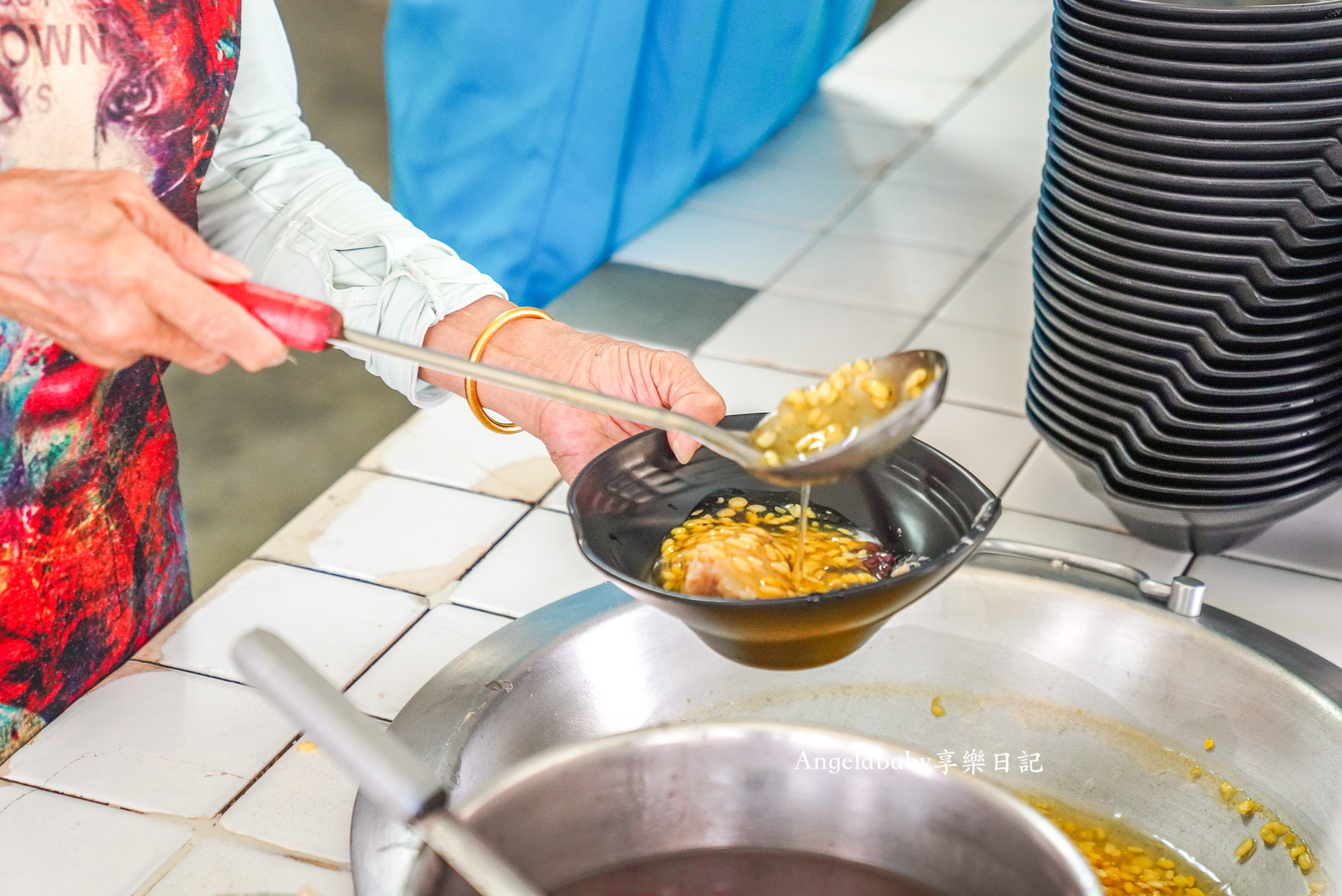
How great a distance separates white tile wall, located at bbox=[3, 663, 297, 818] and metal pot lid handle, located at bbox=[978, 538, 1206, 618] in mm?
635

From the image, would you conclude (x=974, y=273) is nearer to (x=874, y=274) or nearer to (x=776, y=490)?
(x=874, y=274)

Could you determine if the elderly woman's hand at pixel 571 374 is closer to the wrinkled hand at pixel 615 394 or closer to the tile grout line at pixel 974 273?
the wrinkled hand at pixel 615 394

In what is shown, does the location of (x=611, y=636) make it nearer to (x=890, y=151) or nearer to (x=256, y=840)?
(x=256, y=840)

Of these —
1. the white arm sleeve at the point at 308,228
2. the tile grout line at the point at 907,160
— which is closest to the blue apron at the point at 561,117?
the tile grout line at the point at 907,160

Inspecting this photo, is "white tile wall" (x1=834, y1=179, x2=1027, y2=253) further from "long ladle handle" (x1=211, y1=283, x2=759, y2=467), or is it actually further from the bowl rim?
"long ladle handle" (x1=211, y1=283, x2=759, y2=467)

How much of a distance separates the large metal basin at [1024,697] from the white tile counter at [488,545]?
0.10m

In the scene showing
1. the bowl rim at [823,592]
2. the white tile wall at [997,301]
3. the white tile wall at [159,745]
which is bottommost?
the white tile wall at [997,301]

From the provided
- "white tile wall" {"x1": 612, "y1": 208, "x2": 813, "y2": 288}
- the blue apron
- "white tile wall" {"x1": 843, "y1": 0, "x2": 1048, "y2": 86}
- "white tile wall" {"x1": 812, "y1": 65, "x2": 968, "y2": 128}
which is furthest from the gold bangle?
"white tile wall" {"x1": 843, "y1": 0, "x2": 1048, "y2": 86}

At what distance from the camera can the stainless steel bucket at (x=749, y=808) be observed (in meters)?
0.86

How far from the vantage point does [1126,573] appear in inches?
45.0

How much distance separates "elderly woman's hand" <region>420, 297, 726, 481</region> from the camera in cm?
116

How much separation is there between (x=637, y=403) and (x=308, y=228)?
490mm

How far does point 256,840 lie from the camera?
947mm

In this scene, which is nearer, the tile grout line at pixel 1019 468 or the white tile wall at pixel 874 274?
the tile grout line at pixel 1019 468
